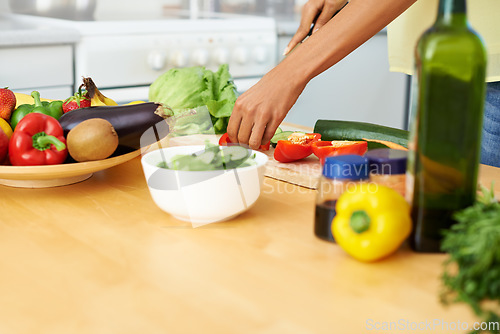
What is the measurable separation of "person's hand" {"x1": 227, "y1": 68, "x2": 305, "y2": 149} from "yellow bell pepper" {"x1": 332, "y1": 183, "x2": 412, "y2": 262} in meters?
0.44

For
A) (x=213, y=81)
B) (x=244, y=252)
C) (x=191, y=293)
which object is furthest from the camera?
(x=213, y=81)

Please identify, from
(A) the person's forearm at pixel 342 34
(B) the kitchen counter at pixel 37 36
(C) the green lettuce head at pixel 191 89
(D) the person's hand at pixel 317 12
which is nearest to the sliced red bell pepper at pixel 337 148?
(A) the person's forearm at pixel 342 34

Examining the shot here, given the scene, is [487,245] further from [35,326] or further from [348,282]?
[35,326]

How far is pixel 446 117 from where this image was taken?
66 centimetres

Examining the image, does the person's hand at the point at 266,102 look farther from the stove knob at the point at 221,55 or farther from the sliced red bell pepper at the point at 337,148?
the stove knob at the point at 221,55

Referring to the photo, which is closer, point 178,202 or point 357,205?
point 357,205

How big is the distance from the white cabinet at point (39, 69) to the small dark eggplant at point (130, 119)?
46.8 inches

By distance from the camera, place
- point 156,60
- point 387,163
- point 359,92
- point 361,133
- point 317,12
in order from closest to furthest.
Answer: point 387,163
point 361,133
point 317,12
point 156,60
point 359,92

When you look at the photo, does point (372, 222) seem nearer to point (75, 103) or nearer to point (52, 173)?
point (52, 173)

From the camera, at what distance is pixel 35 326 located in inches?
22.3

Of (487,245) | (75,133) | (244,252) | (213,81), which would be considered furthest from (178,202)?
(213,81)

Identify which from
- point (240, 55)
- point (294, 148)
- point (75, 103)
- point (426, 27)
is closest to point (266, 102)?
Answer: point (294, 148)

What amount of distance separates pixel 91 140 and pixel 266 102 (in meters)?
0.35

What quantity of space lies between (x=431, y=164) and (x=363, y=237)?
0.39 feet
